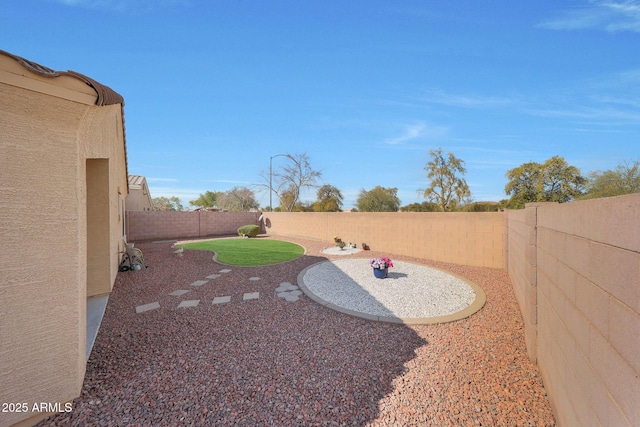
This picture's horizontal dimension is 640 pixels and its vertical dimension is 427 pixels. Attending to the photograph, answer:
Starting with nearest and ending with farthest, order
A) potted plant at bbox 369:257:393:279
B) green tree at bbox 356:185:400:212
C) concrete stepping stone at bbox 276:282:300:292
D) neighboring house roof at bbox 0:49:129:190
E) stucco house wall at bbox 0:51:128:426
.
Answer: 1. neighboring house roof at bbox 0:49:129:190
2. stucco house wall at bbox 0:51:128:426
3. concrete stepping stone at bbox 276:282:300:292
4. potted plant at bbox 369:257:393:279
5. green tree at bbox 356:185:400:212

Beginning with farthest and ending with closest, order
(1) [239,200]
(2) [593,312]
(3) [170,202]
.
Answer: (3) [170,202] < (1) [239,200] < (2) [593,312]

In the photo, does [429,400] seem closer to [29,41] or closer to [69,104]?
[69,104]

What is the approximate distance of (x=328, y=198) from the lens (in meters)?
36.9

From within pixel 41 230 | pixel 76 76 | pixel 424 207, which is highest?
pixel 76 76

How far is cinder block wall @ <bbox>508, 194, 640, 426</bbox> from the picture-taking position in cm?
111

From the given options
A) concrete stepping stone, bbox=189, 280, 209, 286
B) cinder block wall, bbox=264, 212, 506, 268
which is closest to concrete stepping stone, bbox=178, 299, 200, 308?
concrete stepping stone, bbox=189, 280, 209, 286

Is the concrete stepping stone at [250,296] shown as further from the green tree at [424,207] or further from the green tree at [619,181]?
the green tree at [619,181]

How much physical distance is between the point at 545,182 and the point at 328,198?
24751mm

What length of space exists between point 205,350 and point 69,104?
326cm

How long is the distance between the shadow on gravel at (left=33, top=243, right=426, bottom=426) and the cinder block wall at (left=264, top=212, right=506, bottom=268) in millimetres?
6070

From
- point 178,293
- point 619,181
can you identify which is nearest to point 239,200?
point 178,293

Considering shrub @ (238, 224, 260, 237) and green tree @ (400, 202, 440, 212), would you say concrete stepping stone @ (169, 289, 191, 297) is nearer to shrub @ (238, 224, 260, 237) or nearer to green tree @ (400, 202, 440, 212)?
shrub @ (238, 224, 260, 237)

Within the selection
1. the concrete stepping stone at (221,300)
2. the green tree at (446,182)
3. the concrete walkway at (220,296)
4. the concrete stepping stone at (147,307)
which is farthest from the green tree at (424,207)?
the concrete stepping stone at (147,307)

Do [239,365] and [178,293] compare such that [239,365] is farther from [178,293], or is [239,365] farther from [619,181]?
[619,181]
